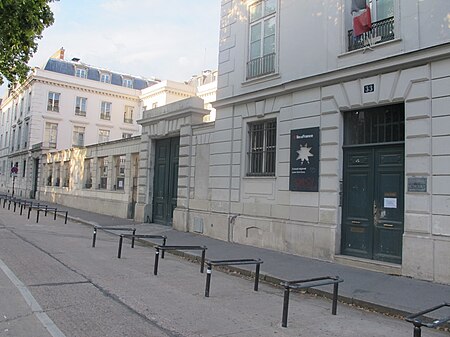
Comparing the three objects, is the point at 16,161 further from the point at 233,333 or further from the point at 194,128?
the point at 233,333

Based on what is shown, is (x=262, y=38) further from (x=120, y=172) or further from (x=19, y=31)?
(x=120, y=172)

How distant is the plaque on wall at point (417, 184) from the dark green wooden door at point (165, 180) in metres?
10.4

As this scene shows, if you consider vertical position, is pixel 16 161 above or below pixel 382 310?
above

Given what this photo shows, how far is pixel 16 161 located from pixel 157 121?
3645 centimetres

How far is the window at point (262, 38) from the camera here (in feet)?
43.3

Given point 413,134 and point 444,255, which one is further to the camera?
point 413,134

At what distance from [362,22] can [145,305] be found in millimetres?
8511

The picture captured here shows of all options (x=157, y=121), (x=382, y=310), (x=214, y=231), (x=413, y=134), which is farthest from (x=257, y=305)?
(x=157, y=121)

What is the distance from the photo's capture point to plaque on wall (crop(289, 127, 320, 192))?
1116cm

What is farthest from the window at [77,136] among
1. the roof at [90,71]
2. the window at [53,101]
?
the roof at [90,71]

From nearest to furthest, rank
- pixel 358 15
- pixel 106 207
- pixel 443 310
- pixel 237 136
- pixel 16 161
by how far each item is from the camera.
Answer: pixel 443 310
pixel 358 15
pixel 237 136
pixel 106 207
pixel 16 161

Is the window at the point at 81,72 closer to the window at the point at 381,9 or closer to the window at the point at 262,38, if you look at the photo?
the window at the point at 262,38

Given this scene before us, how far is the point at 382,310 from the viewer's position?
262 inches

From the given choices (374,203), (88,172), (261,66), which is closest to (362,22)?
(261,66)
